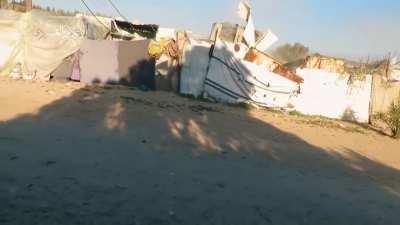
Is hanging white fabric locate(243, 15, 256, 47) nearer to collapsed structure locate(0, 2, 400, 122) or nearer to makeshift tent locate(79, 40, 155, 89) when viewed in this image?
collapsed structure locate(0, 2, 400, 122)

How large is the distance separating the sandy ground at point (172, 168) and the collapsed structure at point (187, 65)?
3.61 metres

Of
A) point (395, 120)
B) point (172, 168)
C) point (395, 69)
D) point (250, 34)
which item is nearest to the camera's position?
point (172, 168)

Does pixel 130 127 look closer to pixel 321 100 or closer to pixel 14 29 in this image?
pixel 14 29

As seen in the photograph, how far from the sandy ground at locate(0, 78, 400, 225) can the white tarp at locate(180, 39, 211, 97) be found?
397cm

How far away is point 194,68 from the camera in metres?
17.1

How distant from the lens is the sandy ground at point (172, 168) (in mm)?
4941

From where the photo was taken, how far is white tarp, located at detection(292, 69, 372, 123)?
1778cm

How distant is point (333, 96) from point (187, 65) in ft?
16.8

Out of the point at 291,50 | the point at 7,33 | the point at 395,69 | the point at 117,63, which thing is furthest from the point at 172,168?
the point at 291,50

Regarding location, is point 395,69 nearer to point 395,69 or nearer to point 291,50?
point 395,69

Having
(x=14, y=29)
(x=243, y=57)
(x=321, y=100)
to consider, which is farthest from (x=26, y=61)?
(x=321, y=100)

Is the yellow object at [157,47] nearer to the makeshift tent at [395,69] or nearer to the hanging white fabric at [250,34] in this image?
the hanging white fabric at [250,34]

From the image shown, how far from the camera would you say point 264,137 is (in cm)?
1112

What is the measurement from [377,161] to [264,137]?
230cm
